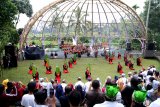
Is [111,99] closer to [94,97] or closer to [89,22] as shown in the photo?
[94,97]

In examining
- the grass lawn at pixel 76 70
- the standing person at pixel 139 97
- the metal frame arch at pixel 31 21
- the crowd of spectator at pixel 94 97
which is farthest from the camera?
the metal frame arch at pixel 31 21

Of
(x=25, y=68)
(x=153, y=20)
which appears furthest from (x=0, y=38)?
(x=153, y=20)

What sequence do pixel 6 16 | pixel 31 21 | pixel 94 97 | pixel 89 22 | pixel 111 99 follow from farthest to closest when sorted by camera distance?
pixel 89 22
pixel 31 21
pixel 6 16
pixel 94 97
pixel 111 99

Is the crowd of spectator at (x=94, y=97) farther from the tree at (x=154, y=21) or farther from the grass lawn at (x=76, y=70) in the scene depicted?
the tree at (x=154, y=21)

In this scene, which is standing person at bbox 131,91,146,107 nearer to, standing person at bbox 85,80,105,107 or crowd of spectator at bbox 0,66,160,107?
crowd of spectator at bbox 0,66,160,107

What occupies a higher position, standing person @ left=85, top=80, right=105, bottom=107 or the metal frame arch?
the metal frame arch

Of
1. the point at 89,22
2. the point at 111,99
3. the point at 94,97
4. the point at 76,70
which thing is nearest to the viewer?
the point at 111,99

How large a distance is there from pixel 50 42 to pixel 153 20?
12166mm

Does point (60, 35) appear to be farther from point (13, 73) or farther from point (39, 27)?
point (13, 73)

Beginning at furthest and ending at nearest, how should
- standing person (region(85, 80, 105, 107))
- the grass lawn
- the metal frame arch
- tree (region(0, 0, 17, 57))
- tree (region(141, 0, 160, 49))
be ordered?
tree (region(141, 0, 160, 49)) < the metal frame arch < the grass lawn < tree (region(0, 0, 17, 57)) < standing person (region(85, 80, 105, 107))

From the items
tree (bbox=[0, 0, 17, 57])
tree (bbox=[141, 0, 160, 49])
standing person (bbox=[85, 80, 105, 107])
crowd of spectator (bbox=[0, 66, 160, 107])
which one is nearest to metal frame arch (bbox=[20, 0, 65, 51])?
tree (bbox=[0, 0, 17, 57])

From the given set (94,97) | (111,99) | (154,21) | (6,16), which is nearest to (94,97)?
(94,97)

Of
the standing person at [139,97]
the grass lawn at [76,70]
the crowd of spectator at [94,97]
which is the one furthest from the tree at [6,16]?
the standing person at [139,97]

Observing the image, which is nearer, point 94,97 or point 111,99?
point 111,99
